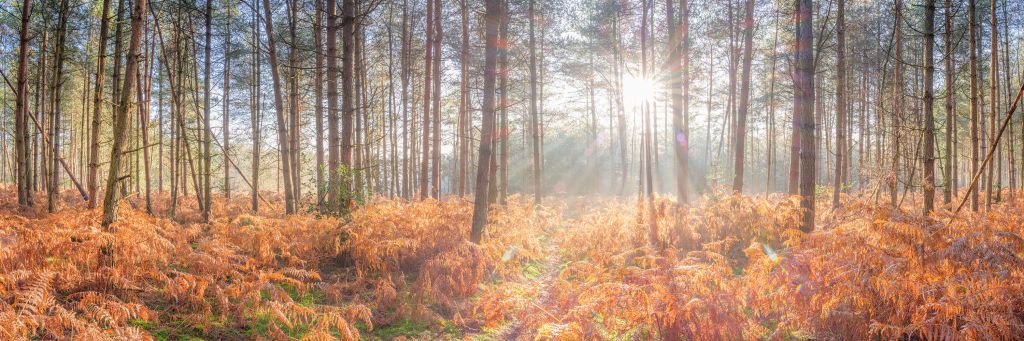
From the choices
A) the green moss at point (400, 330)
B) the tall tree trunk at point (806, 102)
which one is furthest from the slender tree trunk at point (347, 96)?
the tall tree trunk at point (806, 102)

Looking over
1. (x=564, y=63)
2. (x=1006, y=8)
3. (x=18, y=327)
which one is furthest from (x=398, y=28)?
(x=1006, y=8)

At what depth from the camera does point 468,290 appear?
19.9 feet

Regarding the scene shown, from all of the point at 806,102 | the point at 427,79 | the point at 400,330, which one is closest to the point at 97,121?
the point at 400,330

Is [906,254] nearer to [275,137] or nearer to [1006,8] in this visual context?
[1006,8]

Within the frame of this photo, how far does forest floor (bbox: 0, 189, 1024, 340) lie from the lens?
11.2 feet

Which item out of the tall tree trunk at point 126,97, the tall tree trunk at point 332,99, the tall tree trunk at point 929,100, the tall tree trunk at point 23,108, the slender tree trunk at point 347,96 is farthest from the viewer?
the tall tree trunk at point 332,99

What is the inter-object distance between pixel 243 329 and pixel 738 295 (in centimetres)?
474

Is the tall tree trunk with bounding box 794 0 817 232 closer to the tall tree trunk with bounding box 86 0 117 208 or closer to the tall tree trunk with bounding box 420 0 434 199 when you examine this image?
the tall tree trunk with bounding box 420 0 434 199

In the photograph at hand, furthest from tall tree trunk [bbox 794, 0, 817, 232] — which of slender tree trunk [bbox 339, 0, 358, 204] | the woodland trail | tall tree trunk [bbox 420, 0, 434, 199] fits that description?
tall tree trunk [bbox 420, 0, 434, 199]

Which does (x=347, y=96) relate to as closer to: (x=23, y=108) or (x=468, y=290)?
(x=468, y=290)

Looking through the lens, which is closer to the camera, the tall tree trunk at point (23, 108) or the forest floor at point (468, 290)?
the forest floor at point (468, 290)

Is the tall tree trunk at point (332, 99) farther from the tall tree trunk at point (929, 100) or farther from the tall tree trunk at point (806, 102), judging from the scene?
the tall tree trunk at point (929, 100)

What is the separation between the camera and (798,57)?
24.1 feet

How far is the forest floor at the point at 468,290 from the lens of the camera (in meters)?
3.41
